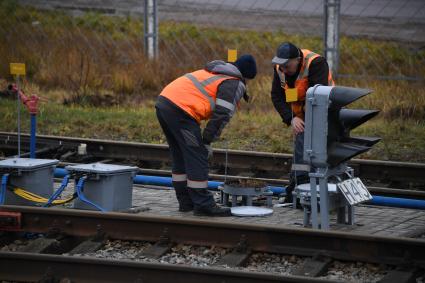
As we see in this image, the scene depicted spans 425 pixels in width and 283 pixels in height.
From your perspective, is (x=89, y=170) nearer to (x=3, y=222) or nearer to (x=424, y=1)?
(x=3, y=222)

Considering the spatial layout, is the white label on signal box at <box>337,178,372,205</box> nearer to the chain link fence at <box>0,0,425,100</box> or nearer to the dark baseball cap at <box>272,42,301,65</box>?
the dark baseball cap at <box>272,42,301,65</box>

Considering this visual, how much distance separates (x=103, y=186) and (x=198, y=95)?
1.31m

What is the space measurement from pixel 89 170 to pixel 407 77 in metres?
8.66


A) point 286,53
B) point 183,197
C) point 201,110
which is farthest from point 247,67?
point 183,197

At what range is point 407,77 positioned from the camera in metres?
17.0

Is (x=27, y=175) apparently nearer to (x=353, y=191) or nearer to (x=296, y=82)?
(x=296, y=82)

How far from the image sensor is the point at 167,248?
865cm

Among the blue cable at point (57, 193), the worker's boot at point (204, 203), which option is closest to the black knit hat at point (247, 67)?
the worker's boot at point (204, 203)

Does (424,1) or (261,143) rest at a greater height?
(424,1)

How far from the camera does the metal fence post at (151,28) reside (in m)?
18.8

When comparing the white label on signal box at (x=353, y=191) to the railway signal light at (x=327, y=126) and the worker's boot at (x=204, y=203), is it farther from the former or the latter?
the worker's boot at (x=204, y=203)

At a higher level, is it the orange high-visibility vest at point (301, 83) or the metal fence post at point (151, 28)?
the metal fence post at point (151, 28)

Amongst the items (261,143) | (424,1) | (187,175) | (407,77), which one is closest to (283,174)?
(261,143)

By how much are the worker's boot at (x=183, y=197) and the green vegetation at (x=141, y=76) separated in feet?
10.8
